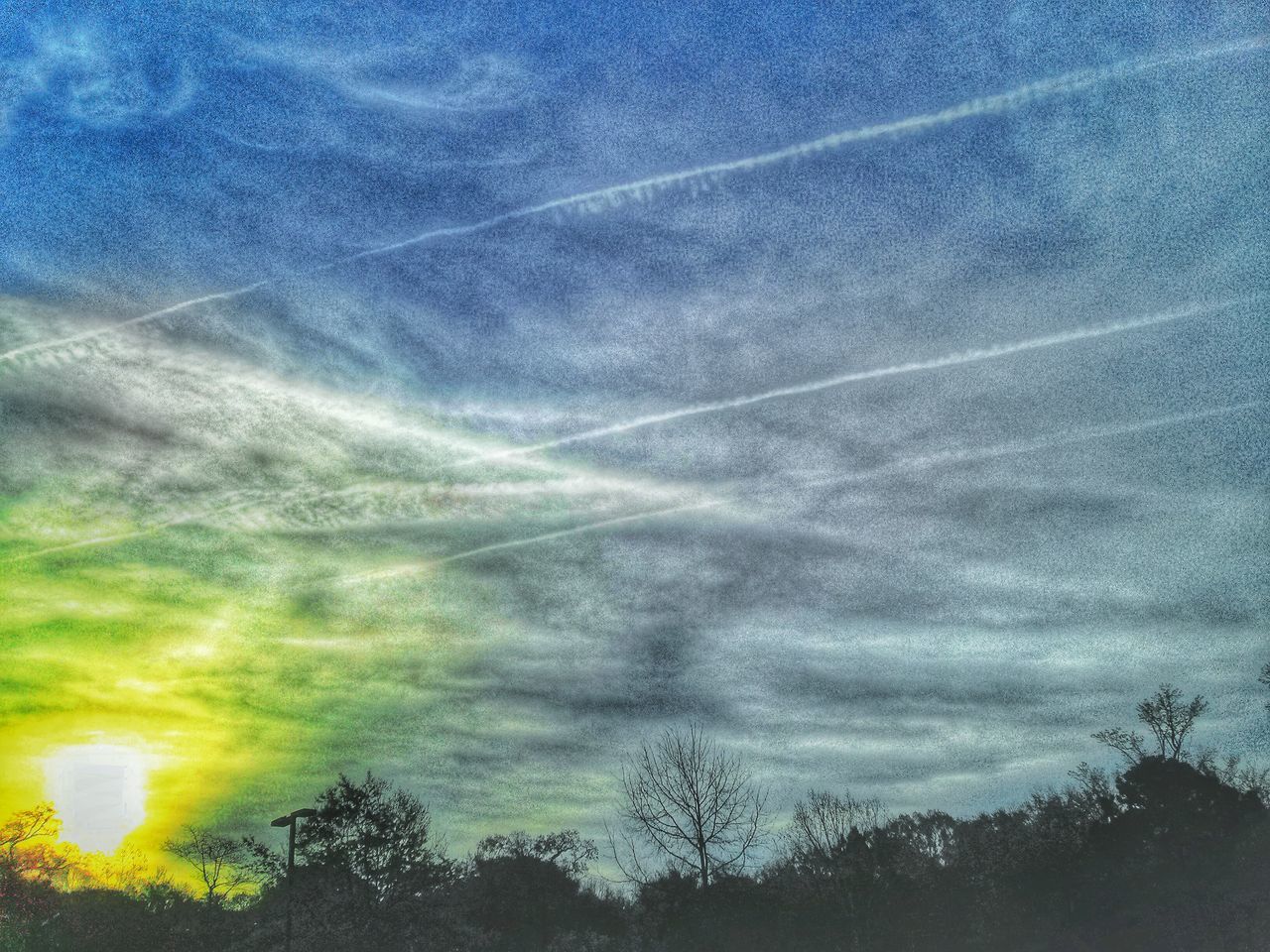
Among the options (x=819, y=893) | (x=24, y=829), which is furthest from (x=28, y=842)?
(x=819, y=893)

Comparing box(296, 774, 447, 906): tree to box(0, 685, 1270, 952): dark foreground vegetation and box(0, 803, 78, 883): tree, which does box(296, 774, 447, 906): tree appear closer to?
box(0, 685, 1270, 952): dark foreground vegetation

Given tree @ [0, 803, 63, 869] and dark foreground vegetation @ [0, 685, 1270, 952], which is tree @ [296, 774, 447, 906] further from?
tree @ [0, 803, 63, 869]

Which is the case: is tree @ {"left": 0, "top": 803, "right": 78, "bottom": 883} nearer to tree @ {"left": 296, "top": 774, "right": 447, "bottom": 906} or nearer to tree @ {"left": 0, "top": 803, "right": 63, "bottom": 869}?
tree @ {"left": 0, "top": 803, "right": 63, "bottom": 869}

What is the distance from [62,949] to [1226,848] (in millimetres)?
79809

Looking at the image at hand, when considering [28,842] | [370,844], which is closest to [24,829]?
[28,842]

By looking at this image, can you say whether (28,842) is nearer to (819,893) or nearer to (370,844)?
(370,844)

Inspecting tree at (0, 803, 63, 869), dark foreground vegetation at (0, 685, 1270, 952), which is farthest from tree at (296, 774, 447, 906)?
tree at (0, 803, 63, 869)

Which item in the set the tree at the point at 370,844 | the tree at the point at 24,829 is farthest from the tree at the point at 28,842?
the tree at the point at 370,844

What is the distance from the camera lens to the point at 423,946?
2012 inches

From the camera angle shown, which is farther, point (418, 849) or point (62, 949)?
point (418, 849)

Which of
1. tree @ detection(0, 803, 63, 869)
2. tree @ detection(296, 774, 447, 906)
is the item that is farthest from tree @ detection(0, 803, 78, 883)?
tree @ detection(296, 774, 447, 906)

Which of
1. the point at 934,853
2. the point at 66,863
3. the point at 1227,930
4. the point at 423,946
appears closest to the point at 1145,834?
the point at 1227,930

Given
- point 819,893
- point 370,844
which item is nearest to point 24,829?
point 370,844

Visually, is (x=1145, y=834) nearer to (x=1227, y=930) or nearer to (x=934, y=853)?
(x=1227, y=930)
